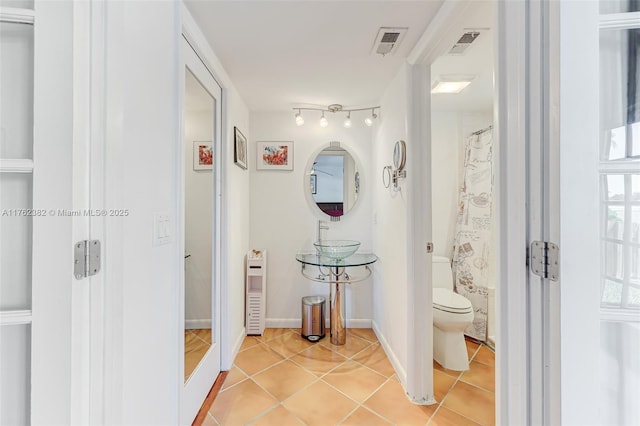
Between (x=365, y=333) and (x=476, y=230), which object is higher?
(x=476, y=230)

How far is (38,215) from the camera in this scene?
701mm

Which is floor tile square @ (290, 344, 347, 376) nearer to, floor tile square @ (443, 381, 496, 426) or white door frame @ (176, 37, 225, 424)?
white door frame @ (176, 37, 225, 424)

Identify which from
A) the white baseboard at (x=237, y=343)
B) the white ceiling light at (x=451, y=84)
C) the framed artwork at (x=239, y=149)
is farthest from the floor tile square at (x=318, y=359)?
the white ceiling light at (x=451, y=84)

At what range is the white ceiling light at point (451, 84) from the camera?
2.08m

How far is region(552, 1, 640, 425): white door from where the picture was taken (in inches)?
26.4

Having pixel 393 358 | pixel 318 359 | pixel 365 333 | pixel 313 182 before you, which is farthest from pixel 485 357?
pixel 313 182

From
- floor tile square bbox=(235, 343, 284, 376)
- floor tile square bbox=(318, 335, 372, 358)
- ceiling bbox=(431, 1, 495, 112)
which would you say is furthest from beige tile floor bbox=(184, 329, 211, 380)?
ceiling bbox=(431, 1, 495, 112)

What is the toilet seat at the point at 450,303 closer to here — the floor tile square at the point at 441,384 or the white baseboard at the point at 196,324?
the floor tile square at the point at 441,384

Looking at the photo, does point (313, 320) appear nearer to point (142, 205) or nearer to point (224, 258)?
point (224, 258)

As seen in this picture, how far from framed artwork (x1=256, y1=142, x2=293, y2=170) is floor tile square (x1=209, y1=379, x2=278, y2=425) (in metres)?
1.91

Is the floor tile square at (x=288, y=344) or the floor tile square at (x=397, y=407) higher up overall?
the floor tile square at (x=288, y=344)

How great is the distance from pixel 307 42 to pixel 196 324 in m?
1.82

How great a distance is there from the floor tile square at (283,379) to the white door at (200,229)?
1.16 feet

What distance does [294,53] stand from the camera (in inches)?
67.9
